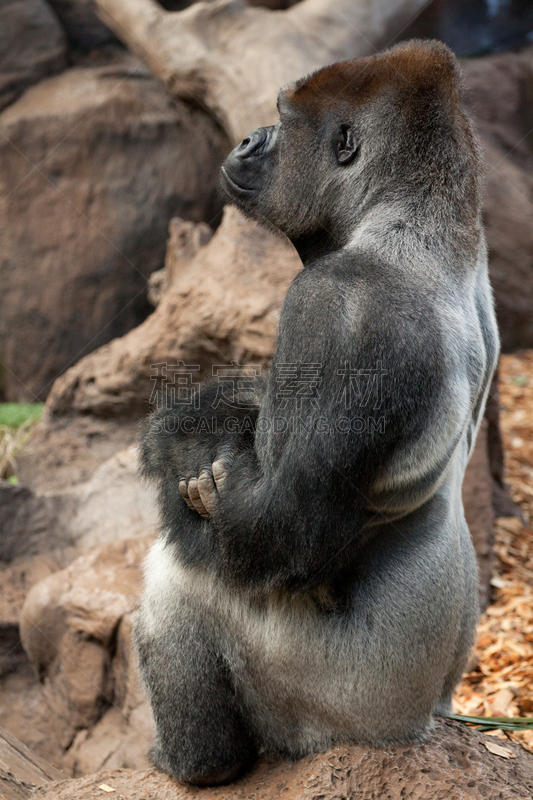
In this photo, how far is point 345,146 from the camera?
2033 millimetres

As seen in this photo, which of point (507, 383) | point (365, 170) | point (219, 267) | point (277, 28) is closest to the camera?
point (365, 170)

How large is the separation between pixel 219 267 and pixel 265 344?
2.30 ft

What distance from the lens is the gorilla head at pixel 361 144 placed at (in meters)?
1.92

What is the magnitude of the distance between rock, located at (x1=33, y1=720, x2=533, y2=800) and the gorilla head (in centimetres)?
147

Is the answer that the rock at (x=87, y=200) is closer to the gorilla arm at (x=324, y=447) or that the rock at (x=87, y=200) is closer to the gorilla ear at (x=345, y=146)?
the gorilla ear at (x=345, y=146)

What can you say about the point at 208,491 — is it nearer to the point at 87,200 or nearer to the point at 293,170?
the point at 293,170

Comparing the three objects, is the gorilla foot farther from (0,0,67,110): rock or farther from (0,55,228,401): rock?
(0,0,67,110): rock

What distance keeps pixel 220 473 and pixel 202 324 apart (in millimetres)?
2367

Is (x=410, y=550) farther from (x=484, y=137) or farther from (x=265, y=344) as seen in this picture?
(x=484, y=137)

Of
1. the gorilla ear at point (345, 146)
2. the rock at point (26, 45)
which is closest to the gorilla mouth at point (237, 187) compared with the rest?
the gorilla ear at point (345, 146)

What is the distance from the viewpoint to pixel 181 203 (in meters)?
6.68

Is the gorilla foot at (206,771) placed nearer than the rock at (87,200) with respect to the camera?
Yes

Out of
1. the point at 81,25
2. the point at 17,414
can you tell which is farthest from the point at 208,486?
the point at 81,25

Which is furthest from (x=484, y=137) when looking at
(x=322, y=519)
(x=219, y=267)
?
(x=322, y=519)
